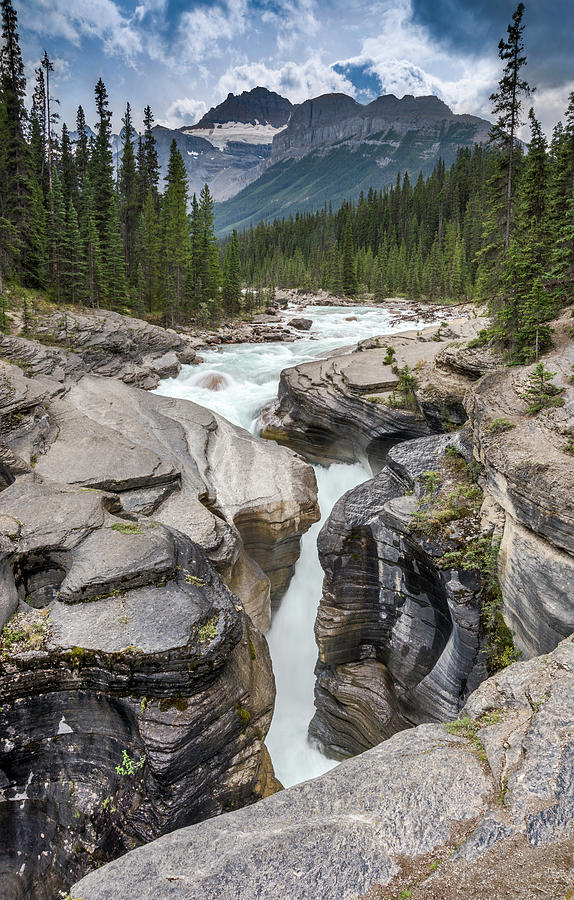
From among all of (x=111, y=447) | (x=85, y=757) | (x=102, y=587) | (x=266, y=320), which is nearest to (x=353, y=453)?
(x=111, y=447)

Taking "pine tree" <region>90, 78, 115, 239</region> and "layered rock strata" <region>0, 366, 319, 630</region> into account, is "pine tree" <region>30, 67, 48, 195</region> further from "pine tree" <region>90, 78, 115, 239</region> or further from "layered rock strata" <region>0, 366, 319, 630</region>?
"layered rock strata" <region>0, 366, 319, 630</region>

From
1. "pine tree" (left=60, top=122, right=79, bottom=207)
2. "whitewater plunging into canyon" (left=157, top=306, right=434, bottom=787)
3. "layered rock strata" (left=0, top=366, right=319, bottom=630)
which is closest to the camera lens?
"layered rock strata" (left=0, top=366, right=319, bottom=630)

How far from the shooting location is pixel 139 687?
6.61 m

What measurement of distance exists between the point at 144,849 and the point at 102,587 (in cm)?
375

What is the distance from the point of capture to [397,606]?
1143cm

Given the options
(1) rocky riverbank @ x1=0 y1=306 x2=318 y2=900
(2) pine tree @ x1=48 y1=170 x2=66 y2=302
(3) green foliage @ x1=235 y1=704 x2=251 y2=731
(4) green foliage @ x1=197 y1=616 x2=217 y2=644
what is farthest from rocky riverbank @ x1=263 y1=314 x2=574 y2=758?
(2) pine tree @ x1=48 y1=170 x2=66 y2=302

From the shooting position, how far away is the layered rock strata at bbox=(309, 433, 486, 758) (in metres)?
9.32

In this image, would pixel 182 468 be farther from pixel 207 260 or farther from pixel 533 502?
pixel 207 260

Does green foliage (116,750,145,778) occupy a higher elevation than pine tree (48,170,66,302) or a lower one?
lower

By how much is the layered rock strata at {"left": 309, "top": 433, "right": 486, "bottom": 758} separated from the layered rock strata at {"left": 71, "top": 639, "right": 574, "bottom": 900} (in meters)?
4.31

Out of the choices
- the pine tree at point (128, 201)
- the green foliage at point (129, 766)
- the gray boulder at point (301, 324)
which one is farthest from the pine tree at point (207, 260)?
the green foliage at point (129, 766)

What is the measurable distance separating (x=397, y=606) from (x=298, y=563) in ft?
16.7

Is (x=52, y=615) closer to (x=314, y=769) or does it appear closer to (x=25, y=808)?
(x=25, y=808)

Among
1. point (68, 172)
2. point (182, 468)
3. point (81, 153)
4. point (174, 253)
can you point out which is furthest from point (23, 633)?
point (81, 153)
